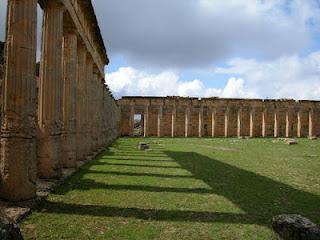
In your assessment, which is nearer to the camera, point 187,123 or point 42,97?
point 42,97

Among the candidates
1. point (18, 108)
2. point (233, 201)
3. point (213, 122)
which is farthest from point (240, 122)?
point (18, 108)

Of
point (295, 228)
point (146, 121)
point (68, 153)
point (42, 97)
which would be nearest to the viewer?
point (295, 228)

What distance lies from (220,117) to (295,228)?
149 ft

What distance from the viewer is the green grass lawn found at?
6.05m

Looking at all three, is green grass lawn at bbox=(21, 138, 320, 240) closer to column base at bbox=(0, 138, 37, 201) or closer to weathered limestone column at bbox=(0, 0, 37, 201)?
column base at bbox=(0, 138, 37, 201)

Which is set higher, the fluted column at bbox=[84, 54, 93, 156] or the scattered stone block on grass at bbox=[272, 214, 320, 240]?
the fluted column at bbox=[84, 54, 93, 156]

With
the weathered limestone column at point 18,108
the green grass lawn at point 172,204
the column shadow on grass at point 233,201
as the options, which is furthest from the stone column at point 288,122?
the weathered limestone column at point 18,108

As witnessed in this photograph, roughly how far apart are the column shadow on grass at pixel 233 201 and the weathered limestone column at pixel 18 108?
0.74 meters

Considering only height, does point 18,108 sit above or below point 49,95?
below

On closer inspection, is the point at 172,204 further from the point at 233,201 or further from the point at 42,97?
the point at 42,97

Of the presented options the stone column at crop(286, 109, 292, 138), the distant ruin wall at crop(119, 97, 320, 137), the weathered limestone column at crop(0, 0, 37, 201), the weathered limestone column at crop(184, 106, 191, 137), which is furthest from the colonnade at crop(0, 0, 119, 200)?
the stone column at crop(286, 109, 292, 138)

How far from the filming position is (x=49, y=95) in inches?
409

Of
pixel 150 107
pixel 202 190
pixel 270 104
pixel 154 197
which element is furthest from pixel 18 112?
pixel 270 104

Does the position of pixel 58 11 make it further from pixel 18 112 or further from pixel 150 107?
pixel 150 107
